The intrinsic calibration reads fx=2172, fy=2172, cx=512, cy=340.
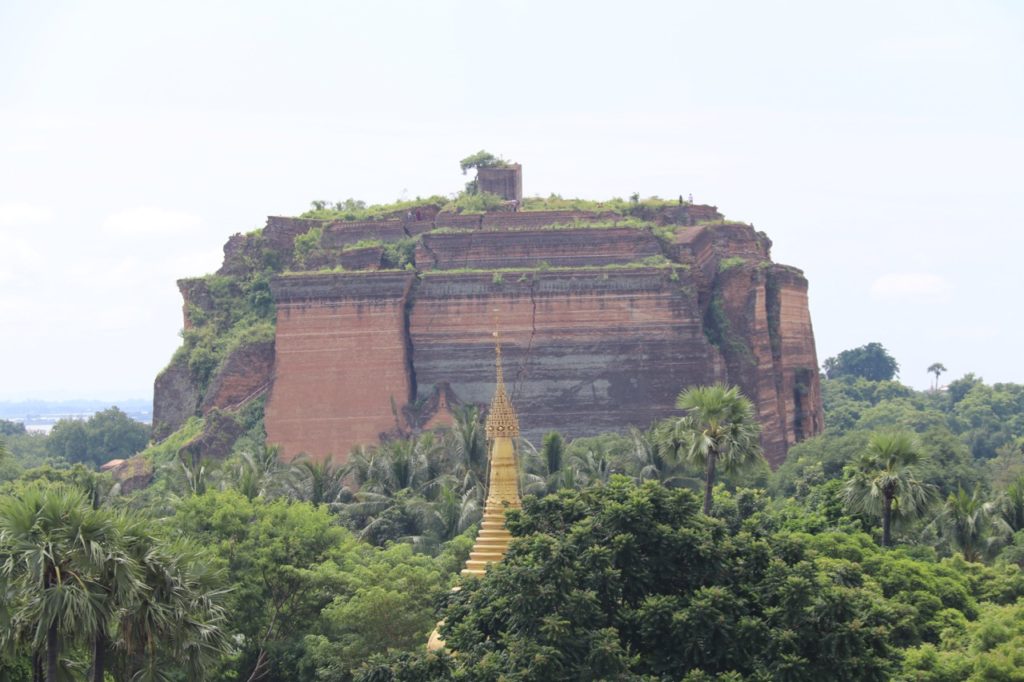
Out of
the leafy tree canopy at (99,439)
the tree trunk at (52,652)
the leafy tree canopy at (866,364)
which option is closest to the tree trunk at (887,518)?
the tree trunk at (52,652)

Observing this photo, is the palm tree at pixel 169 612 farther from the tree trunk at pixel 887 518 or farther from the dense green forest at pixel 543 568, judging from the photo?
the tree trunk at pixel 887 518

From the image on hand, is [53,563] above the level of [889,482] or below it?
below

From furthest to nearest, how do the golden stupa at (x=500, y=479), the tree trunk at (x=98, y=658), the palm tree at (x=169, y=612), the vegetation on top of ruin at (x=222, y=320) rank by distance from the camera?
the vegetation on top of ruin at (x=222, y=320), the golden stupa at (x=500, y=479), the palm tree at (x=169, y=612), the tree trunk at (x=98, y=658)

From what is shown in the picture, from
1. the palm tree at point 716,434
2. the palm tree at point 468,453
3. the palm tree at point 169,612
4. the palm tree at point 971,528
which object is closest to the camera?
the palm tree at point 169,612

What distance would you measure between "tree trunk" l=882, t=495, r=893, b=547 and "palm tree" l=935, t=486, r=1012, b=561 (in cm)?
465

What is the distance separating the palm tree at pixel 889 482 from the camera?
4866 cm

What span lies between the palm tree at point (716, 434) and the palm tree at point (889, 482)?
2952mm

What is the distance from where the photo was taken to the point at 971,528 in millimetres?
53969

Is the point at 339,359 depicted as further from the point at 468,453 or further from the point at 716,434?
the point at 716,434


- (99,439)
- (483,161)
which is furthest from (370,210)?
(99,439)

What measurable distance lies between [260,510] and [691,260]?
3493 cm

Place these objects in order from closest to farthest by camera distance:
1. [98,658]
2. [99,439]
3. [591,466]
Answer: [98,658] < [591,466] < [99,439]

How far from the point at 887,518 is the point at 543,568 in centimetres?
1850

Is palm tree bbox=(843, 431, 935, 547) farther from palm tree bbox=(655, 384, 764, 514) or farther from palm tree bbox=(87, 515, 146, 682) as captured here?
palm tree bbox=(87, 515, 146, 682)
